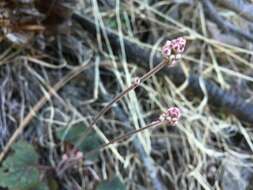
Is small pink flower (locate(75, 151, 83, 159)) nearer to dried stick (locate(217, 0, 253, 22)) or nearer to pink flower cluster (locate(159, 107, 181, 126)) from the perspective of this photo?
pink flower cluster (locate(159, 107, 181, 126))

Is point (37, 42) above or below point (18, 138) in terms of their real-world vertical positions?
above

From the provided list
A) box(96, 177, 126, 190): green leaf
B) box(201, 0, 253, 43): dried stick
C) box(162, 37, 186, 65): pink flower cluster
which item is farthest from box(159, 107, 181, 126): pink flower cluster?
box(201, 0, 253, 43): dried stick

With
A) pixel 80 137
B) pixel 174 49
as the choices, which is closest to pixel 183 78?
pixel 80 137

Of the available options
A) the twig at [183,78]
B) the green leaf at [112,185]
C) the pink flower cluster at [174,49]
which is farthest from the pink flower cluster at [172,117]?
the twig at [183,78]

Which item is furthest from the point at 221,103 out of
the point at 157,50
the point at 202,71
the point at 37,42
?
the point at 37,42

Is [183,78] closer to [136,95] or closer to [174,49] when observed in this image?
[136,95]

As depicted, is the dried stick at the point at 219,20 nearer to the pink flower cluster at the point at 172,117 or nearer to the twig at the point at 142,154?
the twig at the point at 142,154

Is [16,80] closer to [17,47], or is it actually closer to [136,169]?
[17,47]
